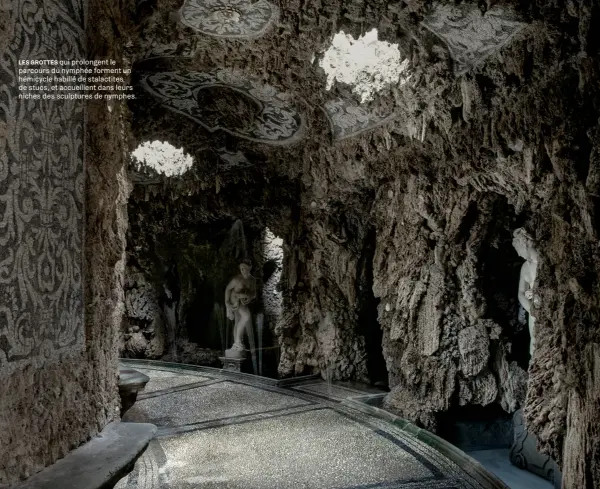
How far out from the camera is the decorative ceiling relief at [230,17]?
197 inches

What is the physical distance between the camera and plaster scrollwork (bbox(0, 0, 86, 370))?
194 cm

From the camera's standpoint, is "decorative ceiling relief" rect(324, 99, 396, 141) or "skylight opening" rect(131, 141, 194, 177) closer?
"decorative ceiling relief" rect(324, 99, 396, 141)

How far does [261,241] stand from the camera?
12359 millimetres

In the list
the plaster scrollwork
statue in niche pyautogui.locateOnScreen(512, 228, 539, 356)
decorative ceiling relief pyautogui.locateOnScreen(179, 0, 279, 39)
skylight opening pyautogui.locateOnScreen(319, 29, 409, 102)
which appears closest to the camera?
the plaster scrollwork

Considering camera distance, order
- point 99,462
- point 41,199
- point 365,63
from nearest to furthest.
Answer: point 41,199
point 99,462
point 365,63

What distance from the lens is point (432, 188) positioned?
645cm

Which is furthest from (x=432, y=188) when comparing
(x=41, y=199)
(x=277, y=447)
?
(x=41, y=199)

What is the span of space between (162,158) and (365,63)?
5322mm

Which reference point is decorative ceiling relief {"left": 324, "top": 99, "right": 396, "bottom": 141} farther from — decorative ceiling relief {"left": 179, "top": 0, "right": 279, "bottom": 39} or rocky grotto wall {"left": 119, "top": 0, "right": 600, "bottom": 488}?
decorative ceiling relief {"left": 179, "top": 0, "right": 279, "bottom": 39}

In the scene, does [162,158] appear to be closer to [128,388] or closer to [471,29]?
[128,388]

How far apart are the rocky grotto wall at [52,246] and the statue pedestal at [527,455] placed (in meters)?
5.41

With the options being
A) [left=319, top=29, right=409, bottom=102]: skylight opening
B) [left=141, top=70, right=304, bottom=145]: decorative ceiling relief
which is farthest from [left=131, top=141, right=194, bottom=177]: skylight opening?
[left=319, top=29, right=409, bottom=102]: skylight opening

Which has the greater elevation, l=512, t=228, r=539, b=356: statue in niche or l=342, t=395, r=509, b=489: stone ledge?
l=512, t=228, r=539, b=356: statue in niche

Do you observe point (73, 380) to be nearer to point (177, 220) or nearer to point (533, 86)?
point (533, 86)
